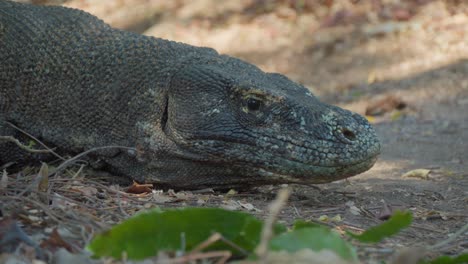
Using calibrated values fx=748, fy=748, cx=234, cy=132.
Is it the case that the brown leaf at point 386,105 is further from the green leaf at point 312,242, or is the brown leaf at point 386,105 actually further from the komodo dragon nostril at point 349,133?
the green leaf at point 312,242

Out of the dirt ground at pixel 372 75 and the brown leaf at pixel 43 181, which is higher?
the dirt ground at pixel 372 75

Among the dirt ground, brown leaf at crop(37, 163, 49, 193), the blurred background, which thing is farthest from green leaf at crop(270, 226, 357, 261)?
the blurred background

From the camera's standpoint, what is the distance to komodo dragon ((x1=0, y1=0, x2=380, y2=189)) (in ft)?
13.3

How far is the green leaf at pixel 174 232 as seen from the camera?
243 centimetres

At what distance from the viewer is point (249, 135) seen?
413cm

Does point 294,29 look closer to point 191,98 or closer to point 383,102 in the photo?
point 383,102

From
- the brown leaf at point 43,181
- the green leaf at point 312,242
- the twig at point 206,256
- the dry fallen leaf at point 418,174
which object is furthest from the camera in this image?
the dry fallen leaf at point 418,174

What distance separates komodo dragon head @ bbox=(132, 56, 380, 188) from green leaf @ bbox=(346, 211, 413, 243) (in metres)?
1.31

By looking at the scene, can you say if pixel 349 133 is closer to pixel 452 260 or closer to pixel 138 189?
pixel 138 189

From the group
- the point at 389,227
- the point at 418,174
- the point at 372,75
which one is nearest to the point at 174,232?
the point at 389,227

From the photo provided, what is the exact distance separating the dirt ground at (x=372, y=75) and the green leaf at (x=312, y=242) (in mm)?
716

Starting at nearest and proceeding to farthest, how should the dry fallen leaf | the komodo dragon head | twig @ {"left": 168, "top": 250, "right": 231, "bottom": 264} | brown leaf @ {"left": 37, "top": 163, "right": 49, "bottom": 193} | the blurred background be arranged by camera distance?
twig @ {"left": 168, "top": 250, "right": 231, "bottom": 264} → brown leaf @ {"left": 37, "top": 163, "right": 49, "bottom": 193} → the komodo dragon head → the dry fallen leaf → the blurred background

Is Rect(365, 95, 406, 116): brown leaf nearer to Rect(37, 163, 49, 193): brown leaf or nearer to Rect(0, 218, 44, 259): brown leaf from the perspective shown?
Rect(37, 163, 49, 193): brown leaf

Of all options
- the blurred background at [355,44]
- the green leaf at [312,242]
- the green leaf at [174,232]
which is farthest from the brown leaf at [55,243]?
the blurred background at [355,44]
